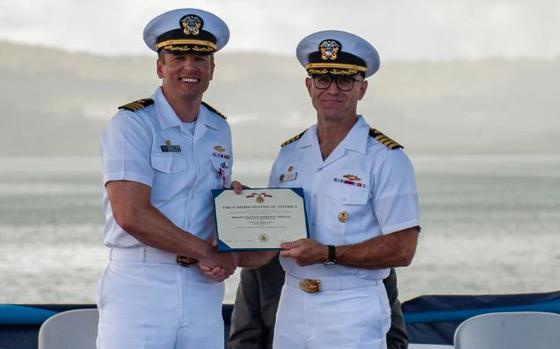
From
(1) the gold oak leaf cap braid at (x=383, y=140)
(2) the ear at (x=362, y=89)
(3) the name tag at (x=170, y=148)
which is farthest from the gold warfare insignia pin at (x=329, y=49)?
(3) the name tag at (x=170, y=148)

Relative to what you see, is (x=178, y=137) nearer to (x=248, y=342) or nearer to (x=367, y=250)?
(x=367, y=250)

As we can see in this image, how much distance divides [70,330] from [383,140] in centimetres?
115

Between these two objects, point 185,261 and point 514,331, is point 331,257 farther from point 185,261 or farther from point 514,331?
point 514,331

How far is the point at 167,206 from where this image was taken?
3.29m

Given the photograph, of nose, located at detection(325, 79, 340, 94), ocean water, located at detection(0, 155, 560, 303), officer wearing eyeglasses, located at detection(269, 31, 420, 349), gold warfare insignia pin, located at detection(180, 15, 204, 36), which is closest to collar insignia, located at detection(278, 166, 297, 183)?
officer wearing eyeglasses, located at detection(269, 31, 420, 349)

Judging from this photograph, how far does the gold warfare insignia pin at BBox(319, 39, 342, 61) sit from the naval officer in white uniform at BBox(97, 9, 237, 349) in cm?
31

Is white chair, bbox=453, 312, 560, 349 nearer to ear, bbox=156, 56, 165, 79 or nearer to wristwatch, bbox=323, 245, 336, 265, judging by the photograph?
wristwatch, bbox=323, 245, 336, 265

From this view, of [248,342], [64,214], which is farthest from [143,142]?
[64,214]

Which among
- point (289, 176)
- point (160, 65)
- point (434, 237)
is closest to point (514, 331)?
point (289, 176)

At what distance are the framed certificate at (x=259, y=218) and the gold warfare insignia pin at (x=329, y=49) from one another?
0.38 metres

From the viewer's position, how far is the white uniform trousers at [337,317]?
3.37m

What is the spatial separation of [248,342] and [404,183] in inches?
33.8

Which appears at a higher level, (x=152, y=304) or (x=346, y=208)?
(x=346, y=208)

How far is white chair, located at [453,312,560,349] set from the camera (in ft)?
12.6
